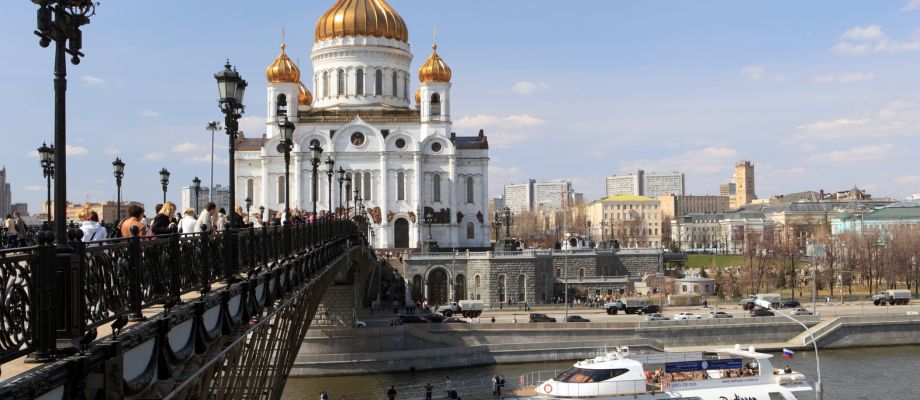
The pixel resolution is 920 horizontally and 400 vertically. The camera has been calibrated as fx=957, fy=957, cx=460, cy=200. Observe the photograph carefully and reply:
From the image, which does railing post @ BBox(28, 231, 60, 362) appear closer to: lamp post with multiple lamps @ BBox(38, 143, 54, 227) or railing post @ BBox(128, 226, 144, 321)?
railing post @ BBox(128, 226, 144, 321)

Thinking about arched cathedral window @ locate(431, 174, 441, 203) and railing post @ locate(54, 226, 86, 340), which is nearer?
railing post @ locate(54, 226, 86, 340)

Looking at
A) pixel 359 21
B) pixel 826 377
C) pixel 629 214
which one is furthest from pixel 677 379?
pixel 629 214

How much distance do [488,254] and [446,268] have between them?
308cm

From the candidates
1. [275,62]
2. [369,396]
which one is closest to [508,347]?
[369,396]

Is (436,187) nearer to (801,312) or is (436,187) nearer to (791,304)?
(791,304)

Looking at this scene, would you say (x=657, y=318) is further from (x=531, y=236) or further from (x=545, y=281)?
(x=531, y=236)

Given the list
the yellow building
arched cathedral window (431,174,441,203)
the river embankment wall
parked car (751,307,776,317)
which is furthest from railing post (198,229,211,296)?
the yellow building

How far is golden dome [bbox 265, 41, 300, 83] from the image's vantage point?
74.4 meters

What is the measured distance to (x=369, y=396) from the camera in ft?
114

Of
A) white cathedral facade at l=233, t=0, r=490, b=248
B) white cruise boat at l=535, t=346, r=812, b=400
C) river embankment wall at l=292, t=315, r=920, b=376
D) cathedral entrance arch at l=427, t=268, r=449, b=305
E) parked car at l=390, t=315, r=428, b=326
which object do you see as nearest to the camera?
white cruise boat at l=535, t=346, r=812, b=400

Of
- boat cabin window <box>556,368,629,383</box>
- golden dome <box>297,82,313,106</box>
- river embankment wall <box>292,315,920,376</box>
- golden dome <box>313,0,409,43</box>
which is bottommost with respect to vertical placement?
river embankment wall <box>292,315,920,376</box>

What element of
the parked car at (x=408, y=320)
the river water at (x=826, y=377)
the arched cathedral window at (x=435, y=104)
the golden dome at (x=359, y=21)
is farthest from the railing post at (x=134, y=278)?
the golden dome at (x=359, y=21)

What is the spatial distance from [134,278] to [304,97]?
73118 millimetres

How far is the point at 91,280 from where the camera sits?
22.1 feet
